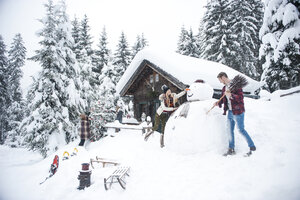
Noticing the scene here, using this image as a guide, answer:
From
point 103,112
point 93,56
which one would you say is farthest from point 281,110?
point 93,56

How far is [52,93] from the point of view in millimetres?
10844

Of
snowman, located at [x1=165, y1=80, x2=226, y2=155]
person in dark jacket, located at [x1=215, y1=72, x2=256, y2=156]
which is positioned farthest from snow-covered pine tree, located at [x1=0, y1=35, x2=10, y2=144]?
person in dark jacket, located at [x1=215, y1=72, x2=256, y2=156]

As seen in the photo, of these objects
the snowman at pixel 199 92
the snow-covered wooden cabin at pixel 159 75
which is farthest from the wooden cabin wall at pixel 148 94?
the snowman at pixel 199 92

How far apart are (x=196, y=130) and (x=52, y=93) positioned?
9.87 metres

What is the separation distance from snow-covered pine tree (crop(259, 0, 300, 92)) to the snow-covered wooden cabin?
57.5 inches

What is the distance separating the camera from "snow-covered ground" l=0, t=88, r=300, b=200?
2914 mm

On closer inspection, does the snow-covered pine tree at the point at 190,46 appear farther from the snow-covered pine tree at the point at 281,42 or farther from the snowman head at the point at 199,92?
the snowman head at the point at 199,92

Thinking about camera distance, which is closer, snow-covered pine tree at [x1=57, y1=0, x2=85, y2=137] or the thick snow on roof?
the thick snow on roof

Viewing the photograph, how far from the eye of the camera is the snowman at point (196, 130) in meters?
4.55

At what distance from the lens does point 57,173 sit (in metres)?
5.72

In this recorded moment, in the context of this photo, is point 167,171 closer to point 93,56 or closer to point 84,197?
point 84,197

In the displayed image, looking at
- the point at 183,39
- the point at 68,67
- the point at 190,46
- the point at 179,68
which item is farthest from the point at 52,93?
the point at 183,39

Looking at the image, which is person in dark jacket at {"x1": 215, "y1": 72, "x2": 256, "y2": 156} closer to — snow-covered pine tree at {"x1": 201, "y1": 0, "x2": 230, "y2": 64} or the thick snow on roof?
the thick snow on roof

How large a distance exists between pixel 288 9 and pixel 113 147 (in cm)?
1204
